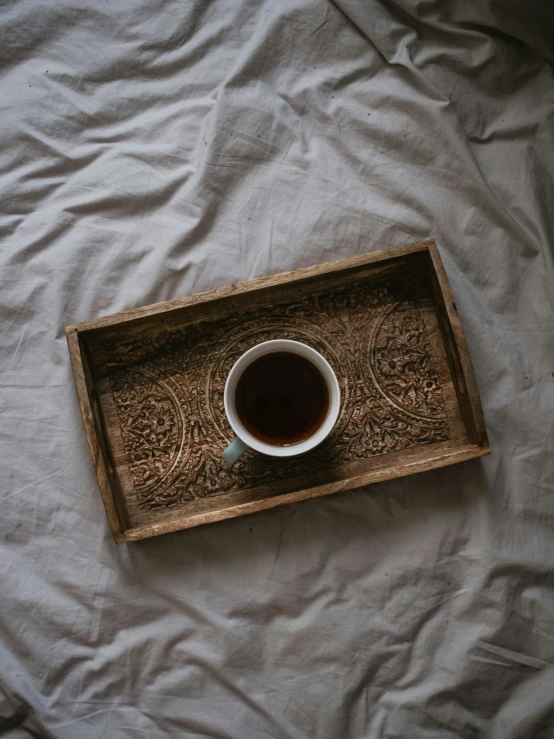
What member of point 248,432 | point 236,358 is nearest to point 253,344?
point 236,358

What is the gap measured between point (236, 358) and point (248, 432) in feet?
0.39

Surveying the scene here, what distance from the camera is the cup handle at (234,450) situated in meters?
0.83

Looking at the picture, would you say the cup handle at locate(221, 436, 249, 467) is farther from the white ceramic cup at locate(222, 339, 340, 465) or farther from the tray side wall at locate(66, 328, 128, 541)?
the tray side wall at locate(66, 328, 128, 541)

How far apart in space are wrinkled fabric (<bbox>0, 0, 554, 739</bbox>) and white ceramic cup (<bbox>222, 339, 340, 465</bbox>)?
148 mm

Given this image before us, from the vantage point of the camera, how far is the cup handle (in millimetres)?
829

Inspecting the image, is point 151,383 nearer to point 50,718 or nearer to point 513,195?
point 50,718

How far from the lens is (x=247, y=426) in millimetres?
873

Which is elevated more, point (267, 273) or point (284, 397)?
point (267, 273)

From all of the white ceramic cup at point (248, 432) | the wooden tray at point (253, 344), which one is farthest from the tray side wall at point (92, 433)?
the white ceramic cup at point (248, 432)

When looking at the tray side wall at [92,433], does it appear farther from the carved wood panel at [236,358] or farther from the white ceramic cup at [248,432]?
the white ceramic cup at [248,432]

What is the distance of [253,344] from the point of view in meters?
0.91

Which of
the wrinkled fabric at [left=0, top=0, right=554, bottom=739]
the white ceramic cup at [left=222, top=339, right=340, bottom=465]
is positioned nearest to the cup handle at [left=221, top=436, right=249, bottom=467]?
the white ceramic cup at [left=222, top=339, right=340, bottom=465]

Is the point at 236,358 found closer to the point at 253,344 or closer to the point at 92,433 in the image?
the point at 253,344

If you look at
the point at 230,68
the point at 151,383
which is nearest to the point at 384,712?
the point at 151,383
